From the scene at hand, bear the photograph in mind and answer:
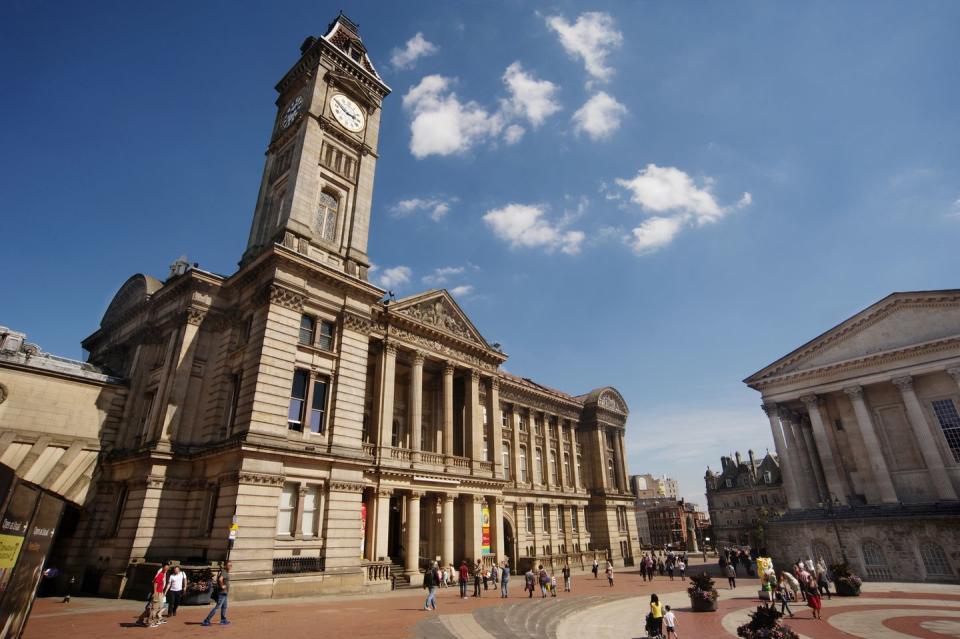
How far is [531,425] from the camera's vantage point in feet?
159

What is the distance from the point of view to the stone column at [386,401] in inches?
1184

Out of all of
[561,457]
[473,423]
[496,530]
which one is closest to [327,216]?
[473,423]

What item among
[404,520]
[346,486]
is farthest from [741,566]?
[346,486]

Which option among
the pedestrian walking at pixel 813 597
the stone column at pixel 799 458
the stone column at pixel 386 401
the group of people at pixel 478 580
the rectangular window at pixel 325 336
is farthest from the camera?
the stone column at pixel 799 458

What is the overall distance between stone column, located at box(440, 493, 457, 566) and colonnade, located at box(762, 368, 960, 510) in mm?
29951

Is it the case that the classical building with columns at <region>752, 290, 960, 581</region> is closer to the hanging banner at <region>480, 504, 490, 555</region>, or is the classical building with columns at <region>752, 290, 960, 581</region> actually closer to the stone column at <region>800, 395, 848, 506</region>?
the stone column at <region>800, 395, 848, 506</region>

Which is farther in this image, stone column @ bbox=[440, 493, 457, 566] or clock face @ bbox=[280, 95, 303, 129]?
clock face @ bbox=[280, 95, 303, 129]

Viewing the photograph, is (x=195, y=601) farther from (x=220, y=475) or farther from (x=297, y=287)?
(x=297, y=287)

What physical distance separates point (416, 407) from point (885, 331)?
39.0 meters

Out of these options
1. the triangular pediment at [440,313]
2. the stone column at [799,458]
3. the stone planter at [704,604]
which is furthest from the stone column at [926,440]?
the triangular pediment at [440,313]

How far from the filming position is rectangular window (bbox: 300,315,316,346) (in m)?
26.6

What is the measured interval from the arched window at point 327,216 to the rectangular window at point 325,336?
19.7ft

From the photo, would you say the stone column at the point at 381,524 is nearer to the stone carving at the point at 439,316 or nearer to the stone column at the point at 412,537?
the stone column at the point at 412,537

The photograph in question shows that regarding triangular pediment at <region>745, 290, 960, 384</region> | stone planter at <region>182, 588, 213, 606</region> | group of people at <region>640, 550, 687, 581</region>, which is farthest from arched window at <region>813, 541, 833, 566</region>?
stone planter at <region>182, 588, 213, 606</region>
